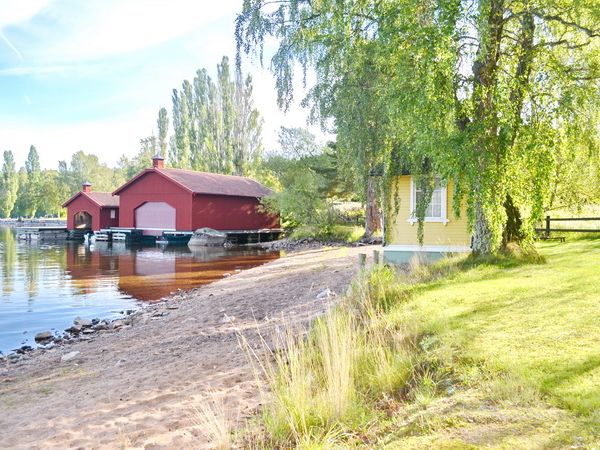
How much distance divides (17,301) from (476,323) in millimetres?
13451

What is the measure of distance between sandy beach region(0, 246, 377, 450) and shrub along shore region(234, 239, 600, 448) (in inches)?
26.3

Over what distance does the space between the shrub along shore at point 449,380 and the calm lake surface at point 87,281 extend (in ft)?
25.3

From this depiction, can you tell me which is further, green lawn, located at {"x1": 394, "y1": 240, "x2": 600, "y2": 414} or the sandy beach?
the sandy beach

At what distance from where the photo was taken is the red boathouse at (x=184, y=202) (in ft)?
120

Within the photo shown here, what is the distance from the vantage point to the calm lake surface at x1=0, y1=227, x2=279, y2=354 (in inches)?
483

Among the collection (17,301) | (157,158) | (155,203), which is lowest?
(17,301)

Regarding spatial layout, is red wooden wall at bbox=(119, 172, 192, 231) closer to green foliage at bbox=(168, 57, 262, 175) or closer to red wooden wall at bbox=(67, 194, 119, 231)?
red wooden wall at bbox=(67, 194, 119, 231)

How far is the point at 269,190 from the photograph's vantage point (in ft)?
146

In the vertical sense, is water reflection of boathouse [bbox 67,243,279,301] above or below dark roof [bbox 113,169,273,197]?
below

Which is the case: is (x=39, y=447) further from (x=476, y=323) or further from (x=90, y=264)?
(x=90, y=264)

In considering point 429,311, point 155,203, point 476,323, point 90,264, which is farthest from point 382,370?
point 155,203

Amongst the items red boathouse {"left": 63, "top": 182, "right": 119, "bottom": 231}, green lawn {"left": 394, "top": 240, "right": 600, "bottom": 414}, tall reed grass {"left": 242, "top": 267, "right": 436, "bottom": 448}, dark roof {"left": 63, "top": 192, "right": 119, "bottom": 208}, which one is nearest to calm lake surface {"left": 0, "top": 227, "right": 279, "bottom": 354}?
tall reed grass {"left": 242, "top": 267, "right": 436, "bottom": 448}

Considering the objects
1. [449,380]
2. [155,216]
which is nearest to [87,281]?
[449,380]

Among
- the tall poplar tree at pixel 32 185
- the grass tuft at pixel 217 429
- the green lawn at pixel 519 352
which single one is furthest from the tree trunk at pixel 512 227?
the tall poplar tree at pixel 32 185
